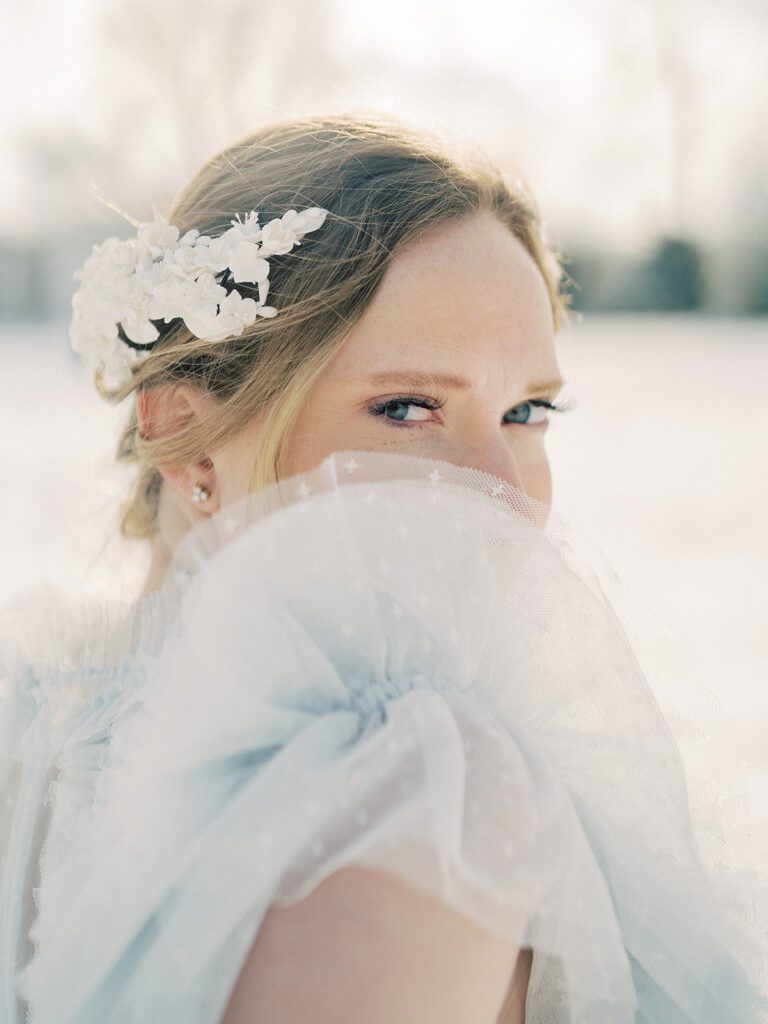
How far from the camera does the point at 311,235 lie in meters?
1.33

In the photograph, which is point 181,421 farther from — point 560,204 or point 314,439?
point 560,204

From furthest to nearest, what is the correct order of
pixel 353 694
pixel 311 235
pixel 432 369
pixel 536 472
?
pixel 536 472 < pixel 311 235 < pixel 432 369 < pixel 353 694

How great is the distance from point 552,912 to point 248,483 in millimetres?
730

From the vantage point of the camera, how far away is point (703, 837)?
1022 mm

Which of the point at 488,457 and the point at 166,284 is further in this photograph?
the point at 166,284

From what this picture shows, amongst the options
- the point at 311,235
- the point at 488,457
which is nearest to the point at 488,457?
Result: the point at 488,457

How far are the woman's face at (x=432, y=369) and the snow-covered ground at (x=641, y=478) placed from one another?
26 centimetres

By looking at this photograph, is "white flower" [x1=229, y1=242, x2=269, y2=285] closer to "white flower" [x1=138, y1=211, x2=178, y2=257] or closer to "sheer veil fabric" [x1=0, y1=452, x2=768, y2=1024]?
"white flower" [x1=138, y1=211, x2=178, y2=257]

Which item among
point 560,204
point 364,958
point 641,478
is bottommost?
point 641,478

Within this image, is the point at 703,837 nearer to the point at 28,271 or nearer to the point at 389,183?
the point at 389,183

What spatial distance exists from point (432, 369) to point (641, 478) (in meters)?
4.39

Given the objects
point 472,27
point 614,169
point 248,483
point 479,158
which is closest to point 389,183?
point 479,158

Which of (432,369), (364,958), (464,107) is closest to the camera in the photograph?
(364,958)

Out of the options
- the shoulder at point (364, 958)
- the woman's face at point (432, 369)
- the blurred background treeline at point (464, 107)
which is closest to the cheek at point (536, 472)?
the woman's face at point (432, 369)
